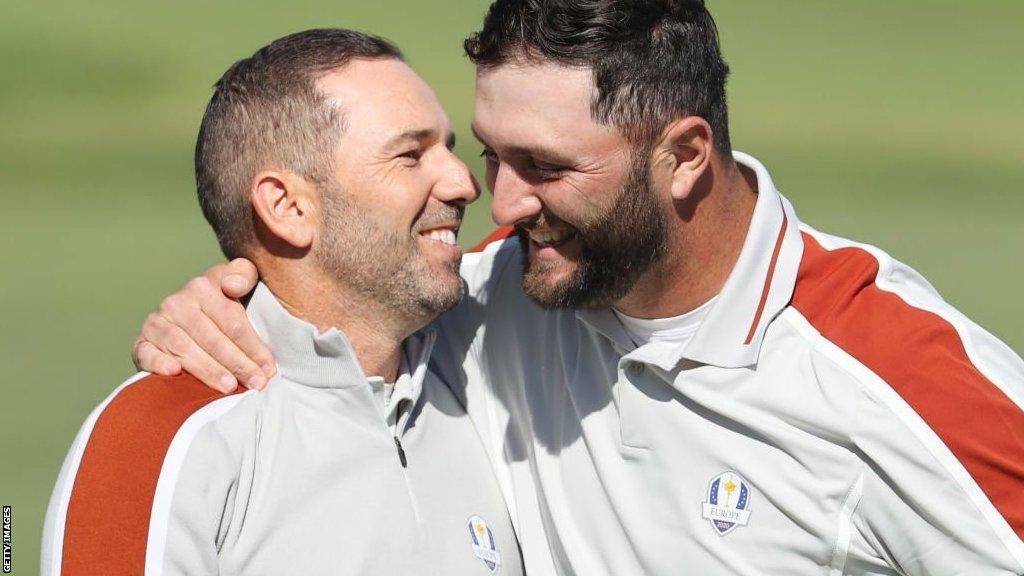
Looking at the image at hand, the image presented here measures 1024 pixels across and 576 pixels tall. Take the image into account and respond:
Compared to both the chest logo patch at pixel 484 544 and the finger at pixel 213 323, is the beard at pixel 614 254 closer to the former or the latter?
the chest logo patch at pixel 484 544

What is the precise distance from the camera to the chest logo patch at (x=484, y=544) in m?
2.90

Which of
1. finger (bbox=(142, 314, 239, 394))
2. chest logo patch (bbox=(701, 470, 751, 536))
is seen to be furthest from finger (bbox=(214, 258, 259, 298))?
chest logo patch (bbox=(701, 470, 751, 536))

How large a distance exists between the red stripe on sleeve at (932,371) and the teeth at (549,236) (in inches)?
21.3

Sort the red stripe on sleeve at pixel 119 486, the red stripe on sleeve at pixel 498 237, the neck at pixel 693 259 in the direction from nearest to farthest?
the red stripe on sleeve at pixel 119 486
the neck at pixel 693 259
the red stripe on sleeve at pixel 498 237

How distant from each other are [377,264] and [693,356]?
73 centimetres

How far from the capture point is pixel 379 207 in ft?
9.68

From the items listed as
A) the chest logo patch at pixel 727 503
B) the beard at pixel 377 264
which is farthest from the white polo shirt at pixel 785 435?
the beard at pixel 377 264

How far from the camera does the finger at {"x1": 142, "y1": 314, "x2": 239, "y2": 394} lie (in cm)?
279

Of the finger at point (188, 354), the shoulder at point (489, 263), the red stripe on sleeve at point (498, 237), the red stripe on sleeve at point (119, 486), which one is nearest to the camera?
the red stripe on sleeve at point (119, 486)

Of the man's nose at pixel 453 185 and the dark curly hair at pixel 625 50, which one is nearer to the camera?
the dark curly hair at pixel 625 50

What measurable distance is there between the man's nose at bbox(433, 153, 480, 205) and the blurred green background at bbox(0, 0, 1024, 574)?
321 cm

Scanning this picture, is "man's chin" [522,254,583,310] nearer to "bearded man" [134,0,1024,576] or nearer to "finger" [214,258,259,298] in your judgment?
"bearded man" [134,0,1024,576]

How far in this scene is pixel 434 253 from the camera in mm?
3002

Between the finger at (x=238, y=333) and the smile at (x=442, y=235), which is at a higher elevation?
the smile at (x=442, y=235)
